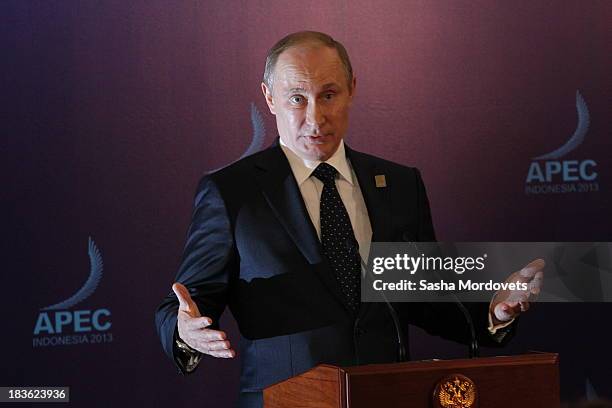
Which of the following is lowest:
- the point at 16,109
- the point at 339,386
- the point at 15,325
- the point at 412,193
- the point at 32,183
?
the point at 339,386

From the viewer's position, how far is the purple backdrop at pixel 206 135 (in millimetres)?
3504

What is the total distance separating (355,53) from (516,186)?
881 mm

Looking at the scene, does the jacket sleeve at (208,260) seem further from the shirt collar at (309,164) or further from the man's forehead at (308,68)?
the man's forehead at (308,68)

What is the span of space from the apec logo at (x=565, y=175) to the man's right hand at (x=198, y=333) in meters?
2.04

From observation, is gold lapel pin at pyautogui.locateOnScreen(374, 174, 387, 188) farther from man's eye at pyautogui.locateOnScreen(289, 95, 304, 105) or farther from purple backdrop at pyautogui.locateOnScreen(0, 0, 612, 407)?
purple backdrop at pyautogui.locateOnScreen(0, 0, 612, 407)

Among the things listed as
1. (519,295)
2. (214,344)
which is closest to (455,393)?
(519,295)

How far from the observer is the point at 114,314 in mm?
3566

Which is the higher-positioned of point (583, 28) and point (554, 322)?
point (583, 28)

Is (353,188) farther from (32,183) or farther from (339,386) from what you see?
(32,183)

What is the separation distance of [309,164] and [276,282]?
0.39 metres

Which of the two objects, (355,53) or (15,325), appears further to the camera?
(355,53)

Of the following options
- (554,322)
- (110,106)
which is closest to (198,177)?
(110,106)

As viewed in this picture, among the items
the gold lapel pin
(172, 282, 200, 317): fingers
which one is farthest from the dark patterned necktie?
(172, 282, 200, 317): fingers

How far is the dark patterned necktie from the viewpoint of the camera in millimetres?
2631
